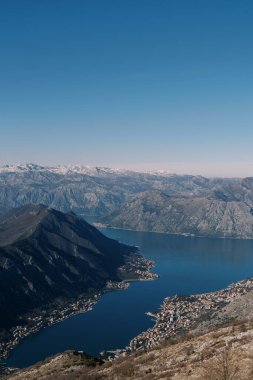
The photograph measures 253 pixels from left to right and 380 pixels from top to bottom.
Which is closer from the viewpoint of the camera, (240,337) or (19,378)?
(240,337)

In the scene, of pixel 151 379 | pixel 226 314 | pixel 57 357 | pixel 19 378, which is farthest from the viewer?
pixel 226 314

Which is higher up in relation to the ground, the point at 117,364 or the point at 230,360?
the point at 230,360

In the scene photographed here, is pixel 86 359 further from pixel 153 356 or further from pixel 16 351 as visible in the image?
pixel 16 351

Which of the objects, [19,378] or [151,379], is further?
[19,378]

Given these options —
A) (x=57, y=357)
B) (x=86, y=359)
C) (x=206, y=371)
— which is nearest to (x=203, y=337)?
(x=206, y=371)

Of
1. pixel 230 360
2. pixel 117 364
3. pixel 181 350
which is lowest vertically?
pixel 117 364

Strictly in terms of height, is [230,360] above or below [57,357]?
above

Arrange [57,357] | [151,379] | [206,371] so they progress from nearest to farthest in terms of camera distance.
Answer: [206,371] < [151,379] < [57,357]

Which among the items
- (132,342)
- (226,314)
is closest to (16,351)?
(132,342)

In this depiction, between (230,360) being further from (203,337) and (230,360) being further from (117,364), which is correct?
(117,364)
